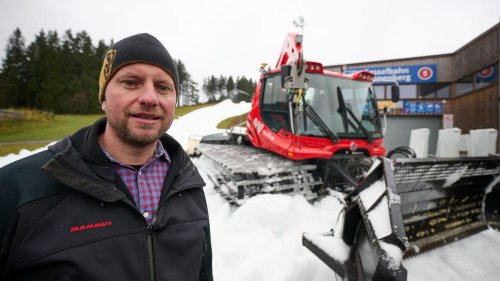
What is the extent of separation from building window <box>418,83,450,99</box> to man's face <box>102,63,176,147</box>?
1987 centimetres

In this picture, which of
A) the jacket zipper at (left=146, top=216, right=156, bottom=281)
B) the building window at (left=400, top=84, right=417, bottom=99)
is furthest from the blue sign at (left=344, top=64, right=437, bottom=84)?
the jacket zipper at (left=146, top=216, right=156, bottom=281)

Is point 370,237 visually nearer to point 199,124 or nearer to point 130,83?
point 130,83

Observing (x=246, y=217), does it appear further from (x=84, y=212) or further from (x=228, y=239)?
(x=84, y=212)

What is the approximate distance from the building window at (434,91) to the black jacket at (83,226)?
1996cm

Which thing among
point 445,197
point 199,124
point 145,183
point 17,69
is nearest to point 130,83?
point 145,183

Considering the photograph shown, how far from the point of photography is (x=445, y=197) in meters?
3.60

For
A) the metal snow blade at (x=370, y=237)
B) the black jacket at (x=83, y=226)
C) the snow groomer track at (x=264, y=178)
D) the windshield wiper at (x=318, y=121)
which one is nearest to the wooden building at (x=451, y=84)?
the windshield wiper at (x=318, y=121)

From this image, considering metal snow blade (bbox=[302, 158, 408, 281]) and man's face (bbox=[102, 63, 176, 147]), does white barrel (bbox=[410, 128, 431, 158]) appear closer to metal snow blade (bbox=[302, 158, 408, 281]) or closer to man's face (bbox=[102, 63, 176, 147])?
metal snow blade (bbox=[302, 158, 408, 281])

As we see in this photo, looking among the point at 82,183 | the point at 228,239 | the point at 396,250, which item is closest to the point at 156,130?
the point at 82,183

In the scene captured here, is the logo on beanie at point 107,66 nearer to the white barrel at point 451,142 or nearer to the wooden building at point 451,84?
the white barrel at point 451,142

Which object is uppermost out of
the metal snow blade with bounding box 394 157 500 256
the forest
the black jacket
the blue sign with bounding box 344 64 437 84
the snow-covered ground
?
the forest

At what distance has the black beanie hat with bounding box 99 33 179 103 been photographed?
1446mm

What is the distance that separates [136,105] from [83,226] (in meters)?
0.64

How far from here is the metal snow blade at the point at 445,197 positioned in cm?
308
